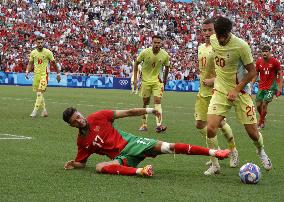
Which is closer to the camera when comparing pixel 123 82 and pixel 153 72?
pixel 153 72

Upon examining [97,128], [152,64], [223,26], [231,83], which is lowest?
[97,128]

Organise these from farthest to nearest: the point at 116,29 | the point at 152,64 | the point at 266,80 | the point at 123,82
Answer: the point at 116,29 → the point at 123,82 → the point at 266,80 → the point at 152,64

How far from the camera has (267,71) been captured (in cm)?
1973

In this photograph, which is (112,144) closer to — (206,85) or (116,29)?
(206,85)

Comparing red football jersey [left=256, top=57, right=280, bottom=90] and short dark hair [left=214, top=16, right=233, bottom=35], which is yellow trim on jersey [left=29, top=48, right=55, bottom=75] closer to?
red football jersey [left=256, top=57, right=280, bottom=90]

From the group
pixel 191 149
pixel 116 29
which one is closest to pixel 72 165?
pixel 191 149

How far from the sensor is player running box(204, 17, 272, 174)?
387 inches

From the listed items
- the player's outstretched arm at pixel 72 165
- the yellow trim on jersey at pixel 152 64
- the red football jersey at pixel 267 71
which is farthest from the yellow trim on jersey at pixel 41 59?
the player's outstretched arm at pixel 72 165

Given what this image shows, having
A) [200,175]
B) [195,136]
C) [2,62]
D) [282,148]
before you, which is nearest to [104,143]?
[200,175]

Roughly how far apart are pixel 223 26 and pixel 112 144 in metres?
2.39

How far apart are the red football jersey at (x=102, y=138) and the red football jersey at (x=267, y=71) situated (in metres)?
10.2

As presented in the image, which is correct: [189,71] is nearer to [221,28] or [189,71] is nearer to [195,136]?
[195,136]

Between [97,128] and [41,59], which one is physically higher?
[41,59]

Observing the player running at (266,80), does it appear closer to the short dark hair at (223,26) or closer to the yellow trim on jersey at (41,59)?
the yellow trim on jersey at (41,59)
